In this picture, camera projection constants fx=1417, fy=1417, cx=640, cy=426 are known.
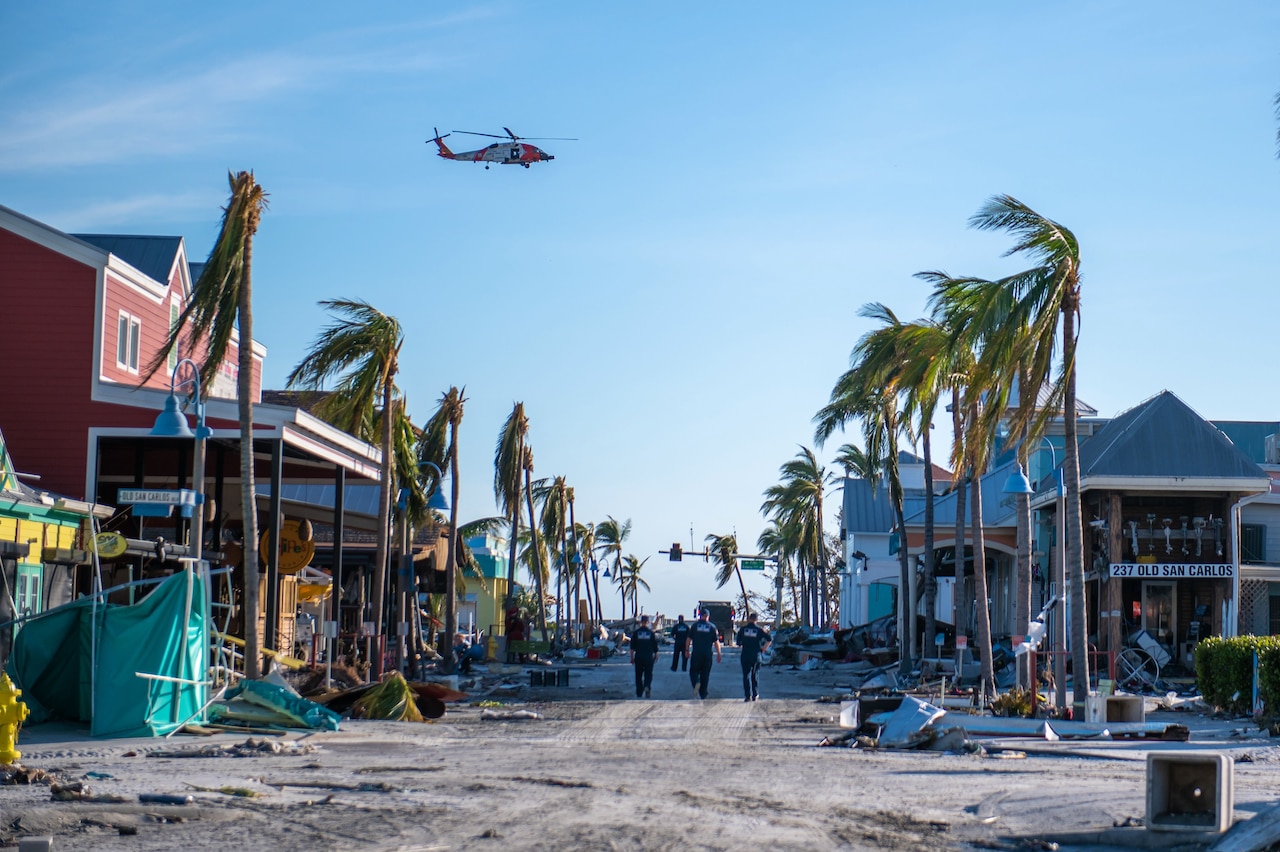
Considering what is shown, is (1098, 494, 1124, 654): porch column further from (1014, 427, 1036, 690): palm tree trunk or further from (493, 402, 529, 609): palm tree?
(493, 402, 529, 609): palm tree

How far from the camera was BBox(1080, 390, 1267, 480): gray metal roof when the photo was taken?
35.9m

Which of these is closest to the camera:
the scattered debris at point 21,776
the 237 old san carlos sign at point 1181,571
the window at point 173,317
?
the scattered debris at point 21,776

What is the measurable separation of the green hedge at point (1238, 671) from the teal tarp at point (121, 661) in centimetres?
1509

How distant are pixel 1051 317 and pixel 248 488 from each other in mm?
11731

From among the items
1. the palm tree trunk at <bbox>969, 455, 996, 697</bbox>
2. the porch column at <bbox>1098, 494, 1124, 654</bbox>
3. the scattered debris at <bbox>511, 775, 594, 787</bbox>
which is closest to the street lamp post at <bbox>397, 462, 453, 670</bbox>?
the palm tree trunk at <bbox>969, 455, 996, 697</bbox>

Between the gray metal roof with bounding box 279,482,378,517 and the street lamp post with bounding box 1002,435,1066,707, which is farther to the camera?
the gray metal roof with bounding box 279,482,378,517

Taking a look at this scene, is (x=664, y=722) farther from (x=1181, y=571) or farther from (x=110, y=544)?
(x=1181, y=571)

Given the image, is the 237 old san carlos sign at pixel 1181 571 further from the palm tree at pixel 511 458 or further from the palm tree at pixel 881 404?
the palm tree at pixel 511 458

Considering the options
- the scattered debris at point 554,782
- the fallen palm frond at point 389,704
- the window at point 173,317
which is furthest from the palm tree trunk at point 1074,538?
the window at point 173,317

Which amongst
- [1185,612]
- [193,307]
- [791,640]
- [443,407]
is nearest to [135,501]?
[193,307]

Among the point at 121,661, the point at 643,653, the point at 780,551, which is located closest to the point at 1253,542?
the point at 643,653

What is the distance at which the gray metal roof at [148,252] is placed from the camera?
2956 cm

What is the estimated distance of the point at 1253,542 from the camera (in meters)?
39.1

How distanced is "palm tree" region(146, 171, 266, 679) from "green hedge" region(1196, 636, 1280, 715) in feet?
48.3
